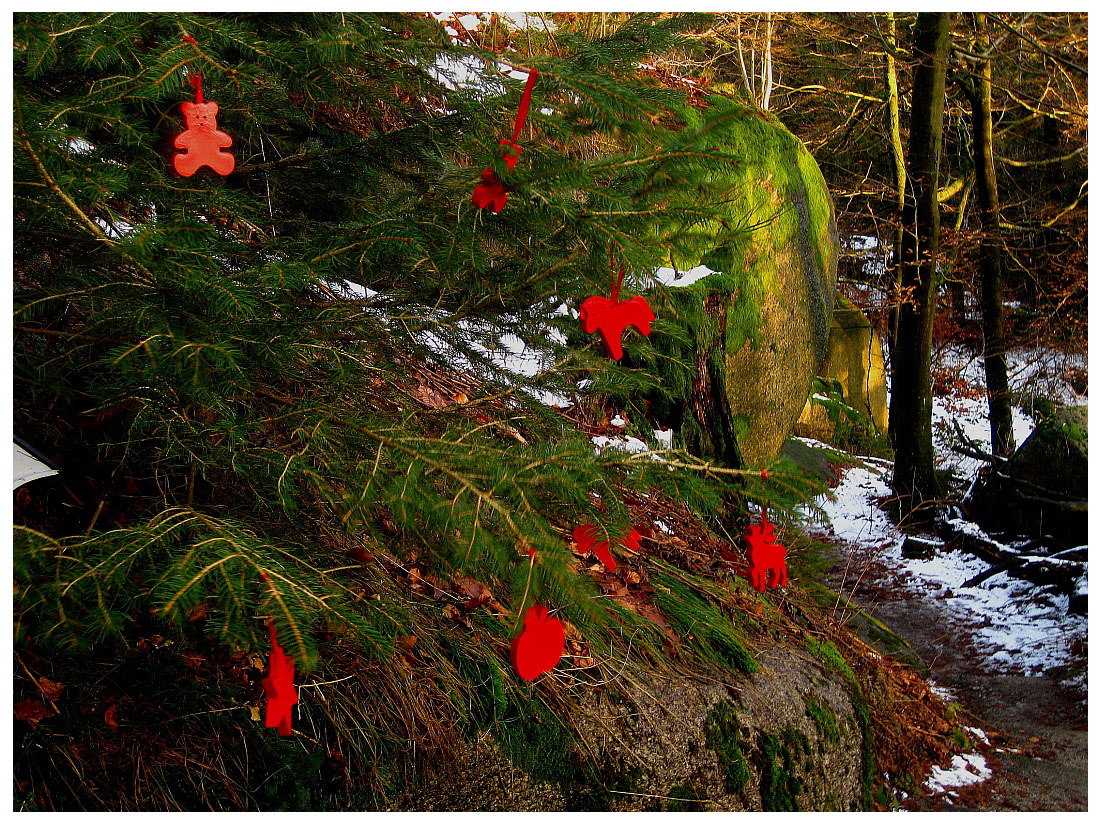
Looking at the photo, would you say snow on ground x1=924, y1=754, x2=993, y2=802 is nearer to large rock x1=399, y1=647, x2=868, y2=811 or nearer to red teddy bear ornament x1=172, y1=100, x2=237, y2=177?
large rock x1=399, y1=647, x2=868, y2=811

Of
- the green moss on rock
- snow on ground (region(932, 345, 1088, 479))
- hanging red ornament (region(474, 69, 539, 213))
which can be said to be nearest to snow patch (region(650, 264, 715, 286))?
the green moss on rock

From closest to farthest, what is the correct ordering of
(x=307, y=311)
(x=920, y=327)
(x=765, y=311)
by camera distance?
1. (x=307, y=311)
2. (x=765, y=311)
3. (x=920, y=327)

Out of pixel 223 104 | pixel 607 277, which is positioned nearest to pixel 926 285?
pixel 607 277

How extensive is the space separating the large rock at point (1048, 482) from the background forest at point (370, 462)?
2.69m

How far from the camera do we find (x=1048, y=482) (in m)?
5.26

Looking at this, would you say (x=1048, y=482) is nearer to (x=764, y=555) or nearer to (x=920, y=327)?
(x=920, y=327)

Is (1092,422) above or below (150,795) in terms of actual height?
above

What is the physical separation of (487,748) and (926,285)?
536 cm

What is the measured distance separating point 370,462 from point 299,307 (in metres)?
0.65

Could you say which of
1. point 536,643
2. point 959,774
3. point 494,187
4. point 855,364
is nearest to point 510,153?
point 494,187

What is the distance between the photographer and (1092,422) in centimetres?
274

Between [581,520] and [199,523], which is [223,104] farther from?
[581,520]

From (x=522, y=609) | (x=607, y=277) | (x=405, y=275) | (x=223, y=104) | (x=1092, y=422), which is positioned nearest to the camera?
(x=522, y=609)

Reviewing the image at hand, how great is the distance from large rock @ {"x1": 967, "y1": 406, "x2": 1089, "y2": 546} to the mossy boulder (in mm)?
1800
